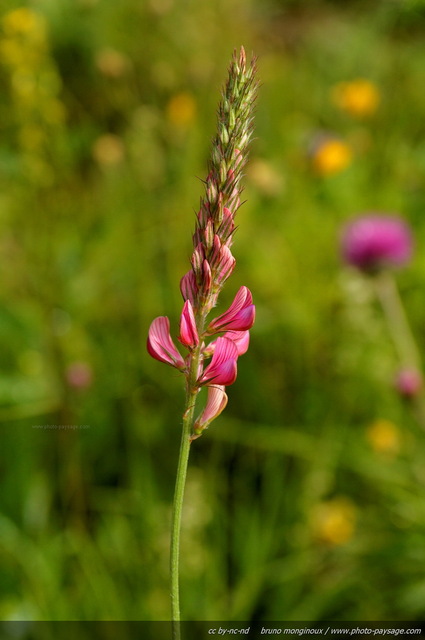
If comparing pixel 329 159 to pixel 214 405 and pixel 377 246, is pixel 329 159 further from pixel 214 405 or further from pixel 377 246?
pixel 214 405

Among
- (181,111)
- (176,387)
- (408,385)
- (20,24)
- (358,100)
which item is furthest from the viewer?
(358,100)

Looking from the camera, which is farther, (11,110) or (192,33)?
(192,33)

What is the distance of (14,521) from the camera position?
1516mm

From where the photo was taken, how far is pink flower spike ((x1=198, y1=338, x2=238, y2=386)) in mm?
404

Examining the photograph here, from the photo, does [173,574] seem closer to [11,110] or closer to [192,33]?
[11,110]

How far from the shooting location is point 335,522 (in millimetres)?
1482

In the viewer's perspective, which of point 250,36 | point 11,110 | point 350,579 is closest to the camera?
point 350,579

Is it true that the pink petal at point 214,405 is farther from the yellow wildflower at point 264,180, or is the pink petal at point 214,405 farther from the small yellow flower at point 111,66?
the yellow wildflower at point 264,180

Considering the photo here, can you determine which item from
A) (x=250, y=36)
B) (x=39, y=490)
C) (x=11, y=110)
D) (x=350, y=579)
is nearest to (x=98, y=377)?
(x=39, y=490)

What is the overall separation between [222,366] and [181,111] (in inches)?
69.8

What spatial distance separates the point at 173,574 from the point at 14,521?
128 centimetres

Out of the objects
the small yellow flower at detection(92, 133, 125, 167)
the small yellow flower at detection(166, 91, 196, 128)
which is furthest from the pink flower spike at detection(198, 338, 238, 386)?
the small yellow flower at detection(166, 91, 196, 128)

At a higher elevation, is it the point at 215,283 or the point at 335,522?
the point at 215,283

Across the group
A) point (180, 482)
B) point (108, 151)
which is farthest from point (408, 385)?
point (180, 482)
